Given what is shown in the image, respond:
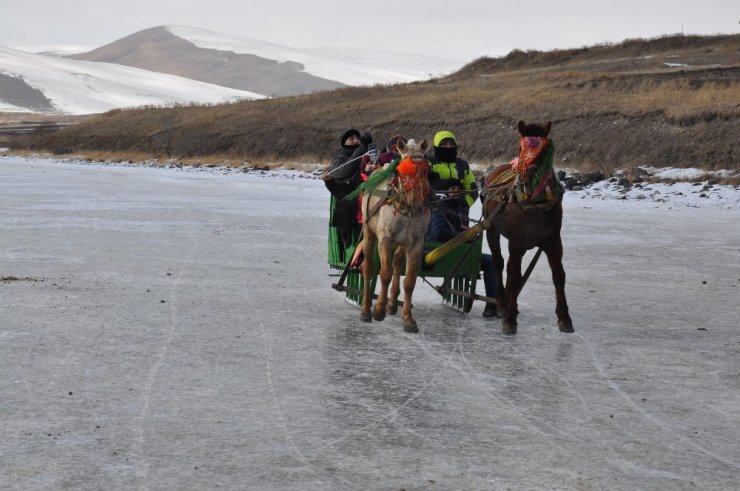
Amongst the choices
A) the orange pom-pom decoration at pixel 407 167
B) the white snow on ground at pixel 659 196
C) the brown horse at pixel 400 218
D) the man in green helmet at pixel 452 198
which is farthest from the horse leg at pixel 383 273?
the white snow on ground at pixel 659 196

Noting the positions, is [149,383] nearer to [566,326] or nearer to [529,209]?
[529,209]

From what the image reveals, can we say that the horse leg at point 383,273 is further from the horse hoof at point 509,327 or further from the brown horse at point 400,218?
the horse hoof at point 509,327

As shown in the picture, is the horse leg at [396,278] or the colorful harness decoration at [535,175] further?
the horse leg at [396,278]

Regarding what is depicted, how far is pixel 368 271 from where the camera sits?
9539mm

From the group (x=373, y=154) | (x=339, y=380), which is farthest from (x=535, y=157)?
(x=339, y=380)

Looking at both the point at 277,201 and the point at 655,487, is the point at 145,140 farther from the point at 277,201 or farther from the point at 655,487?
the point at 655,487

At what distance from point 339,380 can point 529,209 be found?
8.25ft

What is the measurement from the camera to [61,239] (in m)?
16.0

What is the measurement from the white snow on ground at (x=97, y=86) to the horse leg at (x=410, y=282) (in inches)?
5525

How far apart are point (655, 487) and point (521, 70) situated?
69374 mm

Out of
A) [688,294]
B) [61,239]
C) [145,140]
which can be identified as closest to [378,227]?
[688,294]

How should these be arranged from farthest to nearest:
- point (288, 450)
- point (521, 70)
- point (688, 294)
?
point (521, 70) < point (688, 294) < point (288, 450)

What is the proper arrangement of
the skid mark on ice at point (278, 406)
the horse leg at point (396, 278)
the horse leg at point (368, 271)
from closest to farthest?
the skid mark on ice at point (278, 406)
the horse leg at point (396, 278)
the horse leg at point (368, 271)

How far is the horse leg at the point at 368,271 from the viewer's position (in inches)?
375
